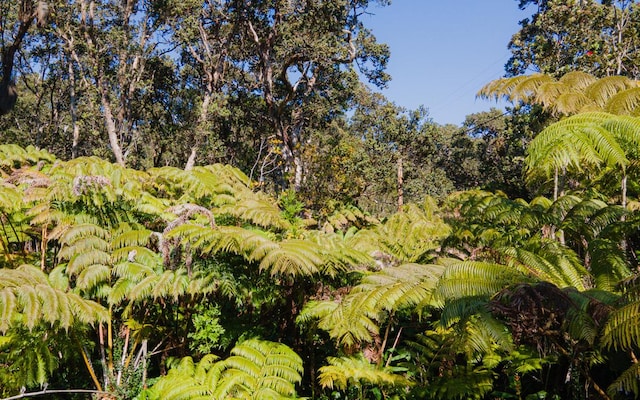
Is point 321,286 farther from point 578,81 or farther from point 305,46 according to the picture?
point 305,46

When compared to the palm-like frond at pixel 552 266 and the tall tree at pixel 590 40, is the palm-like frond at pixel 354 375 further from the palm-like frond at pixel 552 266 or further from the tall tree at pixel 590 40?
the tall tree at pixel 590 40

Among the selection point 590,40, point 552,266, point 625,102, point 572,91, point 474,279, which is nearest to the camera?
point 474,279

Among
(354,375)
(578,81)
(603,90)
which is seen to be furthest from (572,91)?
(354,375)

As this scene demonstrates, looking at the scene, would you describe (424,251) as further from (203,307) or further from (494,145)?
(494,145)

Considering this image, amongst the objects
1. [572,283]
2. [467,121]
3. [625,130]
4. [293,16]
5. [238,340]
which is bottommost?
[238,340]

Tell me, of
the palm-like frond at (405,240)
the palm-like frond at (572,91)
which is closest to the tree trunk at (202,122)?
the palm-like frond at (405,240)

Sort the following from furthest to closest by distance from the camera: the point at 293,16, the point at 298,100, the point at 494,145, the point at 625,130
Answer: the point at 494,145 < the point at 298,100 < the point at 293,16 < the point at 625,130

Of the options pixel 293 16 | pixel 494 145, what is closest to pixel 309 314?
pixel 293 16

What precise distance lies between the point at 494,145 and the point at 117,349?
96.0 ft

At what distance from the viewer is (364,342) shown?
407 cm

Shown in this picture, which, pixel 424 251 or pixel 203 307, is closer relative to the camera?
pixel 203 307

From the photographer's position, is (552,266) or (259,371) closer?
(552,266)

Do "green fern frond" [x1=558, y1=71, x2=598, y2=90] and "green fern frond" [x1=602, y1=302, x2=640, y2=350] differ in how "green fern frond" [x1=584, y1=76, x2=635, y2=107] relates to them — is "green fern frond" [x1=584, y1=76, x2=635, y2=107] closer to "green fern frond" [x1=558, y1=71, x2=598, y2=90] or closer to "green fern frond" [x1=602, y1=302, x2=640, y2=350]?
"green fern frond" [x1=558, y1=71, x2=598, y2=90]

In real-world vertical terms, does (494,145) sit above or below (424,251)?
above
